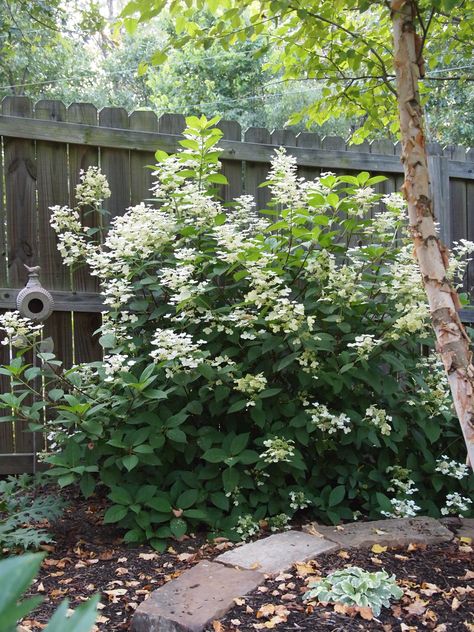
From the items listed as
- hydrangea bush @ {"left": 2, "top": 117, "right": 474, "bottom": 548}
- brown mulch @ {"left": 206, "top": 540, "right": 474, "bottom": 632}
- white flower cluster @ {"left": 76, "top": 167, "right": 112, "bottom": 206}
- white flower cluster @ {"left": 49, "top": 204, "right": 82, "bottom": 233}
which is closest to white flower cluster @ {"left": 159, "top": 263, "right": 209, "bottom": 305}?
hydrangea bush @ {"left": 2, "top": 117, "right": 474, "bottom": 548}

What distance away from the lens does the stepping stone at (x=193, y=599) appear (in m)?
2.03

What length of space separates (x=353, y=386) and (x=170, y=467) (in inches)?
38.5

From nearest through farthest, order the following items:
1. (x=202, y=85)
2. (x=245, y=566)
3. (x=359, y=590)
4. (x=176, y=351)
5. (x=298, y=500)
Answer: (x=359, y=590) → (x=245, y=566) → (x=176, y=351) → (x=298, y=500) → (x=202, y=85)

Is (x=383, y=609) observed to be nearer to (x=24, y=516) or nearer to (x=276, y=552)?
(x=276, y=552)

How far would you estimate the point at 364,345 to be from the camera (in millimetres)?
2994

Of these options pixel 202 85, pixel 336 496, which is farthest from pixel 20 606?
pixel 202 85

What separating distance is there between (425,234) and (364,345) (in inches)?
46.4

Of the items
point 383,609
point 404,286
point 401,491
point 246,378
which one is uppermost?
point 404,286

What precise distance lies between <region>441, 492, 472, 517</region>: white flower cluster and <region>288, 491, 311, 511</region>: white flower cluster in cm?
71

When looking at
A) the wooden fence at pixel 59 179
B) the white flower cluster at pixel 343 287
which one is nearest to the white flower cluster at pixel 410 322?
the white flower cluster at pixel 343 287

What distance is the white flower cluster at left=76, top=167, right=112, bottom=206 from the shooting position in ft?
11.6

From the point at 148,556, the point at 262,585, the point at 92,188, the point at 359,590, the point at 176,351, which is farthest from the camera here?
the point at 92,188

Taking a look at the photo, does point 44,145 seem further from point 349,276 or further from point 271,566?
point 271,566

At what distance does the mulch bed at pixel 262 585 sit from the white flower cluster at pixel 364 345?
849mm
